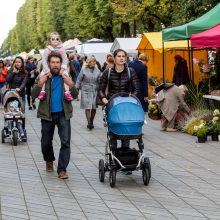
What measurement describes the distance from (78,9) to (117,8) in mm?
26413

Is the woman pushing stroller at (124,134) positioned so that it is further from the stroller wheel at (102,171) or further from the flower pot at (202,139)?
the flower pot at (202,139)

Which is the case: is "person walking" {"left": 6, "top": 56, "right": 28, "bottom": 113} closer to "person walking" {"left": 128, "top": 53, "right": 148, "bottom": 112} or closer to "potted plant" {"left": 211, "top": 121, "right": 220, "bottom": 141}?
"person walking" {"left": 128, "top": 53, "right": 148, "bottom": 112}

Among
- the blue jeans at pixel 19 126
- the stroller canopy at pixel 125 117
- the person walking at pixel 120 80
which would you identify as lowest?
the blue jeans at pixel 19 126

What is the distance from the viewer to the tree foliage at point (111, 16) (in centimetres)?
2533

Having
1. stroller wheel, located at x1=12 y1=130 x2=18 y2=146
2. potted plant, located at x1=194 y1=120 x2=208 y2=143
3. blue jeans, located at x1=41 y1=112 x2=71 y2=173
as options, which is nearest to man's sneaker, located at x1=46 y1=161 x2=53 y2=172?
blue jeans, located at x1=41 y1=112 x2=71 y2=173

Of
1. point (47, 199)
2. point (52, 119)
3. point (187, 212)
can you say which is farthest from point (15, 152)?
point (187, 212)

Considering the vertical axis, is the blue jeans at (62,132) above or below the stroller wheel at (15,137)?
above

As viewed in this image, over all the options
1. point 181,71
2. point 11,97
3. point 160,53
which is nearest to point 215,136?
point 11,97

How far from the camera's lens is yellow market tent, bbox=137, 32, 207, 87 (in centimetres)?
2169

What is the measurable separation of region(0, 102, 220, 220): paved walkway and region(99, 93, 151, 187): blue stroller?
0.80ft

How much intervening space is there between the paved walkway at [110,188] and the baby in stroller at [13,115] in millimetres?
687

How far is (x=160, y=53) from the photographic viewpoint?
23656 mm

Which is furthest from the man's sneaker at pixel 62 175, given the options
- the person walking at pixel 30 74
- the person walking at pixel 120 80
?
the person walking at pixel 30 74

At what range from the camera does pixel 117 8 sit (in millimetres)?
39219
